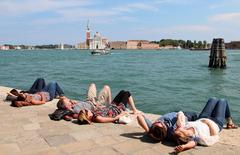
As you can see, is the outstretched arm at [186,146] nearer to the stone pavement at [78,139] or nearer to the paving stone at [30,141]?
the stone pavement at [78,139]

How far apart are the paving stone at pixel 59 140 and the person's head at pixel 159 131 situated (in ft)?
5.37

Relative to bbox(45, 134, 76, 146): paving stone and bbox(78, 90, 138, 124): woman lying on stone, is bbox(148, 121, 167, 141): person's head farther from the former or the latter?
bbox(78, 90, 138, 124): woman lying on stone

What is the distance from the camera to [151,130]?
23.6 ft

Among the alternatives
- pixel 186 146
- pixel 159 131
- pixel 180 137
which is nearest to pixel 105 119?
pixel 159 131

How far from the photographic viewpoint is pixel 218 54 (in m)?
61.4

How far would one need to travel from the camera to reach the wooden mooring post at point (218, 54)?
199 ft

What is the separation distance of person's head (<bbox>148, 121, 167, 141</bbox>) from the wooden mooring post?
183 feet

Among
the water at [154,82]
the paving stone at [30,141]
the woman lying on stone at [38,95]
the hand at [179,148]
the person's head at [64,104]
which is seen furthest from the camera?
the water at [154,82]

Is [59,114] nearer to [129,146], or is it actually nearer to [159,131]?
[129,146]

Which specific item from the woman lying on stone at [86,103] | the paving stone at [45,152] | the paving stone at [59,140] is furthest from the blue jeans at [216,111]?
the paving stone at [45,152]

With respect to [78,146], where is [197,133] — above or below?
above

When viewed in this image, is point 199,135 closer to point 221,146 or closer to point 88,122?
point 221,146

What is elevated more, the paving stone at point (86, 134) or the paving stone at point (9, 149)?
the paving stone at point (86, 134)

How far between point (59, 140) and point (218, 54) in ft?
188
